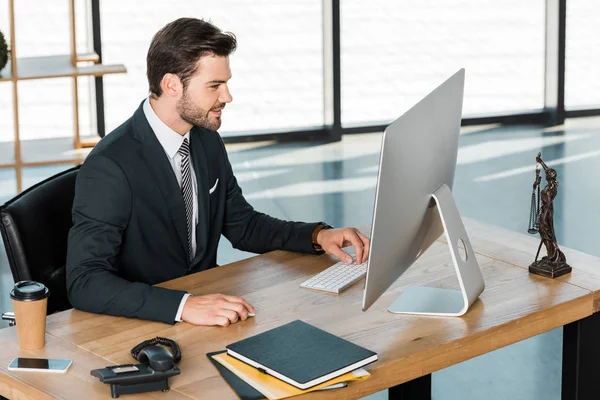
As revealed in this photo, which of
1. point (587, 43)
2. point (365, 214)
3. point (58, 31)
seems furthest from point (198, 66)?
point (587, 43)

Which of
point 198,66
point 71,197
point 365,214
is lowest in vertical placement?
point 365,214

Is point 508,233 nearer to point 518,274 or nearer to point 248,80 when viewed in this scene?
point 518,274

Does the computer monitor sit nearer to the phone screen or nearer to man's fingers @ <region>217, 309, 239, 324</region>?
man's fingers @ <region>217, 309, 239, 324</region>

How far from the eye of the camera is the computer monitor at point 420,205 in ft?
8.36

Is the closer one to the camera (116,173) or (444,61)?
(116,173)

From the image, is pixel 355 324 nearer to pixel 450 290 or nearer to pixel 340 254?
pixel 450 290

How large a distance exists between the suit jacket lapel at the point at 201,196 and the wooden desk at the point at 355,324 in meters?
0.20

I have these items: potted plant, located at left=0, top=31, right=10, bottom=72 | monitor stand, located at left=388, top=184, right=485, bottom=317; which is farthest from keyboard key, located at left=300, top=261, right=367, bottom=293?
potted plant, located at left=0, top=31, right=10, bottom=72

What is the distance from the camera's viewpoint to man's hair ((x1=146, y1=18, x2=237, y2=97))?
10.3 ft

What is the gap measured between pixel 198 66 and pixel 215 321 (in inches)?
32.3

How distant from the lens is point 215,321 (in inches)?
108

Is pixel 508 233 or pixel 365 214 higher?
pixel 508 233

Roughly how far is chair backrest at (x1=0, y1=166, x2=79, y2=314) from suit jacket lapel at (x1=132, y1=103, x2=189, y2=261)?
278 mm

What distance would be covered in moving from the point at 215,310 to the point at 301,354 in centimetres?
35
